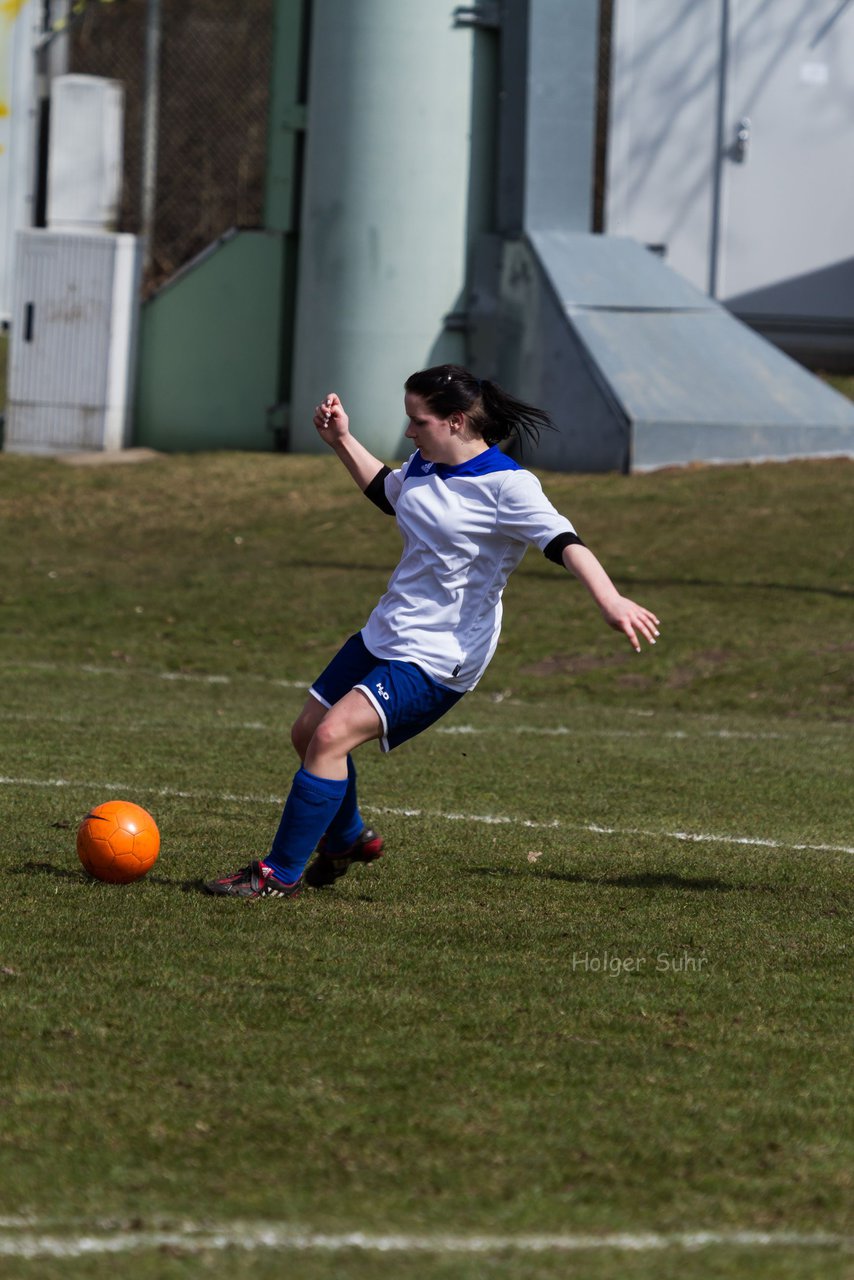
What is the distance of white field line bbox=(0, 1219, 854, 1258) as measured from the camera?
3322 millimetres

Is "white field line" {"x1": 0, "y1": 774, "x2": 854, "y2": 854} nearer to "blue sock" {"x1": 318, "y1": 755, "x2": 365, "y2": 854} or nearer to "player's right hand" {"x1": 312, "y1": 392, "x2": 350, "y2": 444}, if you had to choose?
"blue sock" {"x1": 318, "y1": 755, "x2": 365, "y2": 854}

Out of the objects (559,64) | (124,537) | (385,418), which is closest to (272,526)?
(124,537)

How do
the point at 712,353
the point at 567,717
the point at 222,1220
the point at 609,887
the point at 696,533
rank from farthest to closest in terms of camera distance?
the point at 712,353
the point at 696,533
the point at 567,717
the point at 609,887
the point at 222,1220

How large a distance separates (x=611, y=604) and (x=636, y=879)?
1548 millimetres

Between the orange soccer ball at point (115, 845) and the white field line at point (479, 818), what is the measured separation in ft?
5.88

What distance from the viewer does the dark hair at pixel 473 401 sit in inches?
237

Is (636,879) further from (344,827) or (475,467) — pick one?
(475,467)

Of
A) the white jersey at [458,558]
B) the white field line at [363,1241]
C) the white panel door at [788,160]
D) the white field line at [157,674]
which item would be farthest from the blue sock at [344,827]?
the white panel door at [788,160]

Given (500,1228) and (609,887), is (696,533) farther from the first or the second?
(500,1228)

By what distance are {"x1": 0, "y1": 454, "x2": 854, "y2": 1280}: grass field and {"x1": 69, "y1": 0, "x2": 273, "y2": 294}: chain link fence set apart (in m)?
18.9

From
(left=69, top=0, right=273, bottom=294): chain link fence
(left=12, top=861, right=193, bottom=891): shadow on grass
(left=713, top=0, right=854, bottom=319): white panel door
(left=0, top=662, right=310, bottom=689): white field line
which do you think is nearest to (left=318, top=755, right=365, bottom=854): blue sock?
(left=12, top=861, right=193, bottom=891): shadow on grass

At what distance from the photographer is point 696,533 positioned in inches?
683

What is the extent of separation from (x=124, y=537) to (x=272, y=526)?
1480 mm

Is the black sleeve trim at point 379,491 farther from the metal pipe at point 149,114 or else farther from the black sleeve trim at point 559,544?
the metal pipe at point 149,114
